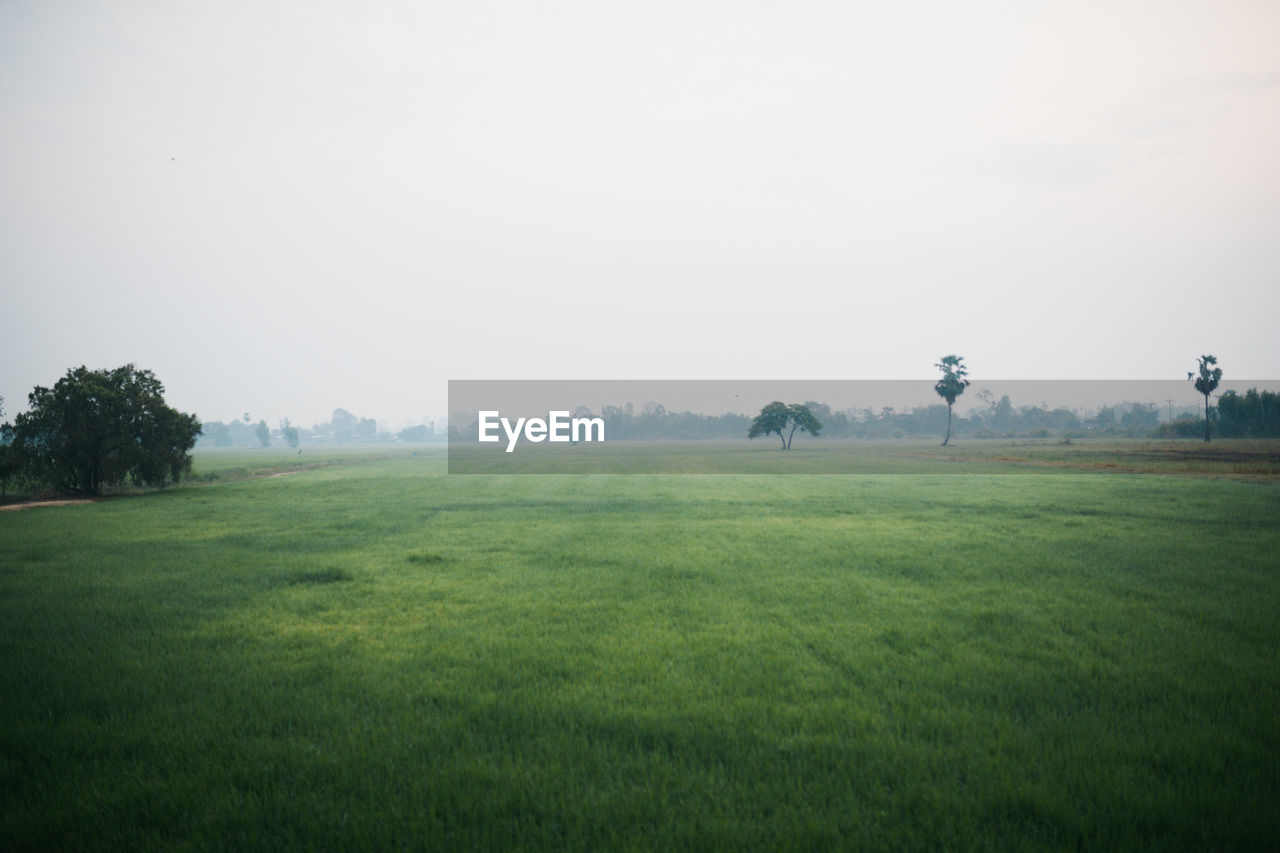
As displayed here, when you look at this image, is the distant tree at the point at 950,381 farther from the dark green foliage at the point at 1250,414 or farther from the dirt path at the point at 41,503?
the dirt path at the point at 41,503

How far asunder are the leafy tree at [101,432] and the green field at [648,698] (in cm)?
1986

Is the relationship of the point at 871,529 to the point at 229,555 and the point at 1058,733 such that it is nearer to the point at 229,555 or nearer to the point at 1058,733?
the point at 1058,733

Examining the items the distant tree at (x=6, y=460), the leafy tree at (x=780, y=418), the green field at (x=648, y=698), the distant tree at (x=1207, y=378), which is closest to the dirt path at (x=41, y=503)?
the distant tree at (x=6, y=460)

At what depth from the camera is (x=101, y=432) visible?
28.6m

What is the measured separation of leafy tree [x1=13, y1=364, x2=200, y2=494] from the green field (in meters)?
19.9

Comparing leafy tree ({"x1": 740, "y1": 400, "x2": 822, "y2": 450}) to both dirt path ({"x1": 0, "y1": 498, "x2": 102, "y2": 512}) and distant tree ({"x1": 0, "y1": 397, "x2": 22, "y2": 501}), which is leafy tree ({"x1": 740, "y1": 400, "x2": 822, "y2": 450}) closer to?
dirt path ({"x1": 0, "y1": 498, "x2": 102, "y2": 512})

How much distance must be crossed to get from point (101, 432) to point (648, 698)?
117ft

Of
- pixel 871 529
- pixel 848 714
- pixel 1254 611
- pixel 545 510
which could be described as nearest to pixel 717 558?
pixel 871 529

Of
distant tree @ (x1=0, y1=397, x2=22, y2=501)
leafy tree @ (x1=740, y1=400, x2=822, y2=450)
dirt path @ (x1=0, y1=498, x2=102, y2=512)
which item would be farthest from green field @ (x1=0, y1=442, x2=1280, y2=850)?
leafy tree @ (x1=740, y1=400, x2=822, y2=450)

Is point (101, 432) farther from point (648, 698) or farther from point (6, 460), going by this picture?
point (648, 698)

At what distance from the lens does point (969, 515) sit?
18.7 m

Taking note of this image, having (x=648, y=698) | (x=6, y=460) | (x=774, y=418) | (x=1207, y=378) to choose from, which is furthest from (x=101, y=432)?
(x=1207, y=378)

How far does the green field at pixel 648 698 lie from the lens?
13.1 feet

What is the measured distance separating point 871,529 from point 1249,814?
1260 cm
